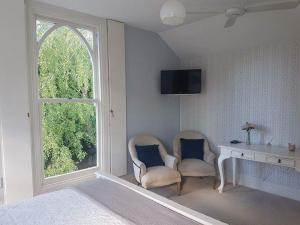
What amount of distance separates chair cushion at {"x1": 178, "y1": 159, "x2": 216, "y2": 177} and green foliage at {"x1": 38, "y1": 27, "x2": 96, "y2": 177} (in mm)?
1324

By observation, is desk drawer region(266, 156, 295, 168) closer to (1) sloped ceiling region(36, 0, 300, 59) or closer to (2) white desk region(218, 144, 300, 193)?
(2) white desk region(218, 144, 300, 193)

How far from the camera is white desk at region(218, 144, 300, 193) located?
111 inches

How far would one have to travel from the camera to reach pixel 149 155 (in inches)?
141

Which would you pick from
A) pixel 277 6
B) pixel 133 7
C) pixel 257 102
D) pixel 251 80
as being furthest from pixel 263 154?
pixel 133 7

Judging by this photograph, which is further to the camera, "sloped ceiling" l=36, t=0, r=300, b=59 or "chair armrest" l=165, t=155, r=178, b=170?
"chair armrest" l=165, t=155, r=178, b=170

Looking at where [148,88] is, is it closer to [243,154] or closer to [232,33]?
[232,33]

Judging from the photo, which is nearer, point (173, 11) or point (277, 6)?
point (173, 11)

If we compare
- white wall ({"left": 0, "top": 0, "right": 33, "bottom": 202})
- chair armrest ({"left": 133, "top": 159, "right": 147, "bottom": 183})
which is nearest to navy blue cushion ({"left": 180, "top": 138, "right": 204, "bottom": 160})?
chair armrest ({"left": 133, "top": 159, "right": 147, "bottom": 183})

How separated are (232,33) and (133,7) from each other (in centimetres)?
147

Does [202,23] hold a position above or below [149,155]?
above

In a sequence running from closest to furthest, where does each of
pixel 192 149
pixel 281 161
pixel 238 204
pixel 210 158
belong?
pixel 281 161
pixel 238 204
pixel 210 158
pixel 192 149

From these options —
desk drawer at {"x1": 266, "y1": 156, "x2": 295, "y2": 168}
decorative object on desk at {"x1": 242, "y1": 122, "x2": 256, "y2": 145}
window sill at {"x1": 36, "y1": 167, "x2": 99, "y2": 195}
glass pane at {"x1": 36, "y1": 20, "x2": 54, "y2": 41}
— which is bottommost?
window sill at {"x1": 36, "y1": 167, "x2": 99, "y2": 195}

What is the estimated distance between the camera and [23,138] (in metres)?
2.66

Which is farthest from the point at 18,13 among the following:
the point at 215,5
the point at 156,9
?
the point at 215,5
